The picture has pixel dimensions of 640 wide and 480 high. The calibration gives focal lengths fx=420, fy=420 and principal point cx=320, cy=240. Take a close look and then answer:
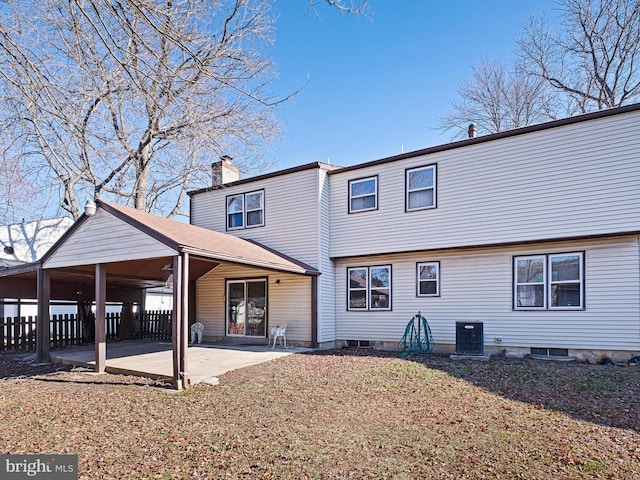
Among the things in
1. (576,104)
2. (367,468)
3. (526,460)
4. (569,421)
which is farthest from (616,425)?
(576,104)

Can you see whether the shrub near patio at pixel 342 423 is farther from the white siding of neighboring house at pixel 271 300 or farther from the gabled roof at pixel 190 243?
the white siding of neighboring house at pixel 271 300

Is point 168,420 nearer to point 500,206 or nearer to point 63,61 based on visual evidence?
point 63,61

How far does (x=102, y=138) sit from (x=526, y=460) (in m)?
6.36

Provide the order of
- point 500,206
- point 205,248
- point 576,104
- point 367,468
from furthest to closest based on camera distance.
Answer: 1. point 576,104
2. point 500,206
3. point 205,248
4. point 367,468

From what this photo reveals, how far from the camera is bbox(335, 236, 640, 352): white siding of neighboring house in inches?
368

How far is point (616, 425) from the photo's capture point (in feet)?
17.3

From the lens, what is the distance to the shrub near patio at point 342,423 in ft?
13.5

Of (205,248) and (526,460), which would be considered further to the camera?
(205,248)

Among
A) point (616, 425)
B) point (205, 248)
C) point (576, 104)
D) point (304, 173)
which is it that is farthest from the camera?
point (576, 104)

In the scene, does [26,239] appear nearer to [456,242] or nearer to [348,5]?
[456,242]

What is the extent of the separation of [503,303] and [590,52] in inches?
597

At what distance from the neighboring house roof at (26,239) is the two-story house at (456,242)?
8.74m

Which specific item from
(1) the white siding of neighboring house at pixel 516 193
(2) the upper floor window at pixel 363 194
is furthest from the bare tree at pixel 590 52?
(2) the upper floor window at pixel 363 194

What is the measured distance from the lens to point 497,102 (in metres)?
23.1
